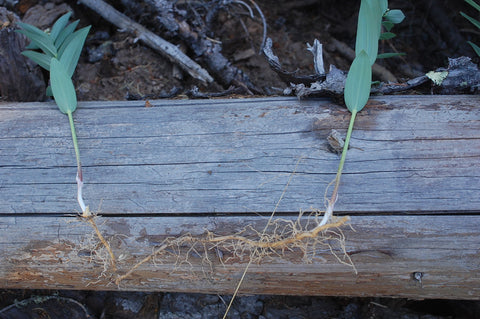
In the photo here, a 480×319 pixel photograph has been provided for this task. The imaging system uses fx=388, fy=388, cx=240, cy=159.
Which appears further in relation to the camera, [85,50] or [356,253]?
[85,50]

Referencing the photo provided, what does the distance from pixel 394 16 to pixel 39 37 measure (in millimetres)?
1624

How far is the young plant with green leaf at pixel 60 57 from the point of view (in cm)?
172

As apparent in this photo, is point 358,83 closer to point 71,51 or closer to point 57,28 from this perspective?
point 71,51

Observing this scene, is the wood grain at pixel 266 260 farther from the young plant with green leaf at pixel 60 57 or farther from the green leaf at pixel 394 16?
the green leaf at pixel 394 16

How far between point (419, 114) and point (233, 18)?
1740mm

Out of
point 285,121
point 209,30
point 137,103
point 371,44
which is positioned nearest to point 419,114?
point 371,44

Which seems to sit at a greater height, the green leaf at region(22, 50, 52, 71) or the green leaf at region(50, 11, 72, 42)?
the green leaf at region(50, 11, 72, 42)

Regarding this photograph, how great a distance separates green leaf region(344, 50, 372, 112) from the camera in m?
1.57

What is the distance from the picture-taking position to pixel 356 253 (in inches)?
59.7

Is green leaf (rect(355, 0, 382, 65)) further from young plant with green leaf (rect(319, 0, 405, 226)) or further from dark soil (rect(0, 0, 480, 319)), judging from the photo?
dark soil (rect(0, 0, 480, 319))

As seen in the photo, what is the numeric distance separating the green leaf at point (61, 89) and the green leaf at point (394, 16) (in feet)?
4.75

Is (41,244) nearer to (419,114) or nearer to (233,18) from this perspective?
(419,114)

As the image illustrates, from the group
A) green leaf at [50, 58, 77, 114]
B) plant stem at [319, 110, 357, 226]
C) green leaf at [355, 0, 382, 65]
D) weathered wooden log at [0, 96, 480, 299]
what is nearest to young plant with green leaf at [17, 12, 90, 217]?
green leaf at [50, 58, 77, 114]

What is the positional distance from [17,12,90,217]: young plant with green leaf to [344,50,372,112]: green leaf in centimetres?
114
